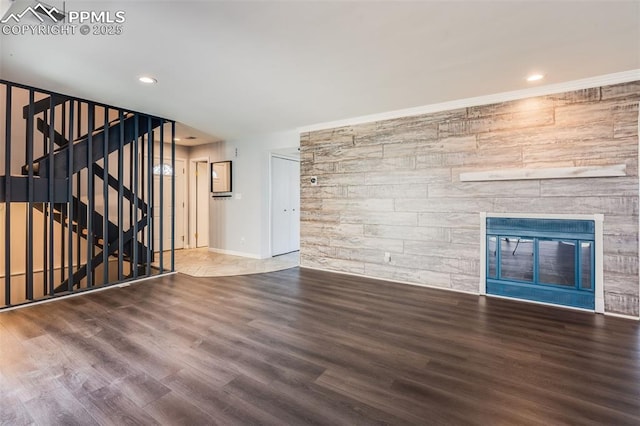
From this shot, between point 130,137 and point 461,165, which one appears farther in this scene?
point 130,137

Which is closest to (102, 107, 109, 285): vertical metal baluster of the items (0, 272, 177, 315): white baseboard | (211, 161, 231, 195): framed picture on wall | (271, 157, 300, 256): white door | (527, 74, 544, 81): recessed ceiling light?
(0, 272, 177, 315): white baseboard

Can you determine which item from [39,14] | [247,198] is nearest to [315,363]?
[39,14]

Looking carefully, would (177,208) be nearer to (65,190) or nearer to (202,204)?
(202,204)

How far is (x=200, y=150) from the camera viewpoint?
290 inches

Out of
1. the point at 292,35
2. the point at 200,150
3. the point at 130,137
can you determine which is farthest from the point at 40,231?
the point at 292,35

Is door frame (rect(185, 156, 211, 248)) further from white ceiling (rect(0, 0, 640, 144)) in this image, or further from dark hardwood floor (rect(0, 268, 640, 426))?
dark hardwood floor (rect(0, 268, 640, 426))

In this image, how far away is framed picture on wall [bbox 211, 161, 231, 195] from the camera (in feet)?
21.9

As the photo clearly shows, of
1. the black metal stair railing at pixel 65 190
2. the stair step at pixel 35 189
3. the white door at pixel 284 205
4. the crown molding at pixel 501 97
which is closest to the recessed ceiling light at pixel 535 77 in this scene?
the crown molding at pixel 501 97

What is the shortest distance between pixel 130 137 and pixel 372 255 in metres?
4.14

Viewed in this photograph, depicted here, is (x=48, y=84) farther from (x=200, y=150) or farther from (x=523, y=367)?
(x=523, y=367)

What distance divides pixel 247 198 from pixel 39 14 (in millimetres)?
4501

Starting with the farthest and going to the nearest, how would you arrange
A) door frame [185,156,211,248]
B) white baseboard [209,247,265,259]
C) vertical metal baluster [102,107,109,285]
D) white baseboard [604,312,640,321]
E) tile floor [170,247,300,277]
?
1. door frame [185,156,211,248]
2. white baseboard [209,247,265,259]
3. tile floor [170,247,300,277]
4. vertical metal baluster [102,107,109,285]
5. white baseboard [604,312,640,321]

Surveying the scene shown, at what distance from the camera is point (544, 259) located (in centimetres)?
359

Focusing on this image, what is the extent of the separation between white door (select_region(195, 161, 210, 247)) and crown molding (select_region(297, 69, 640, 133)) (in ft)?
13.4
